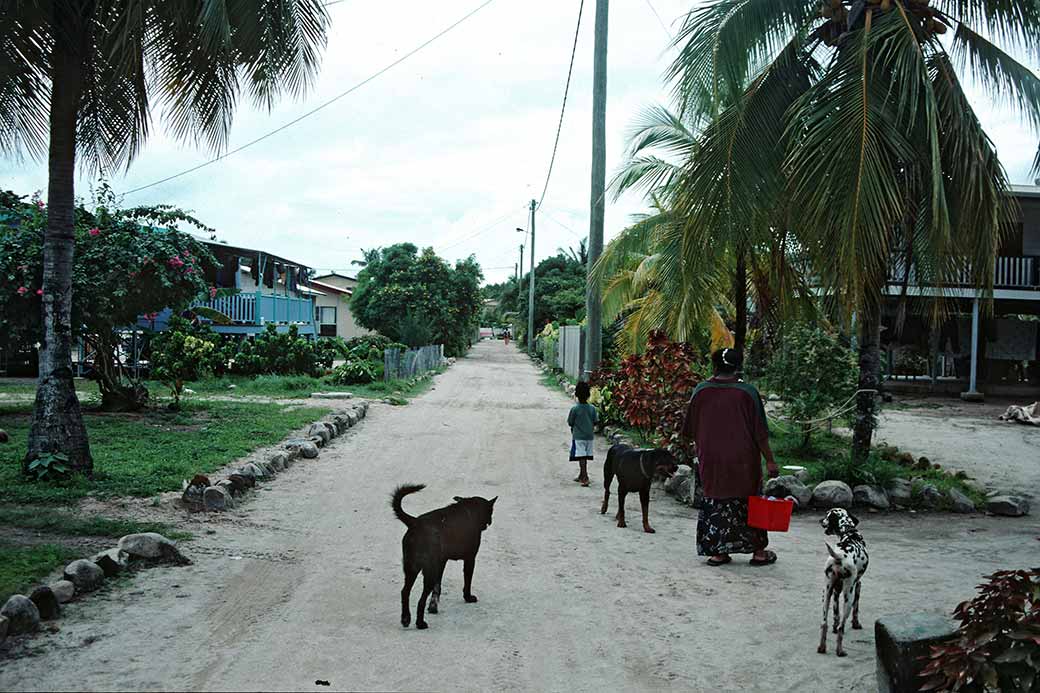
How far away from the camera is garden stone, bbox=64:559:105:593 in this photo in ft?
18.7

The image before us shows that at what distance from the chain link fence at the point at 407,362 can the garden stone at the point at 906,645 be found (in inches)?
910

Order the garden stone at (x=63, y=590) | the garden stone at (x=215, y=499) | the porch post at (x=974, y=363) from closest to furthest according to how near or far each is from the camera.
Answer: the garden stone at (x=63, y=590) < the garden stone at (x=215, y=499) < the porch post at (x=974, y=363)

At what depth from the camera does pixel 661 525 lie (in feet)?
28.3

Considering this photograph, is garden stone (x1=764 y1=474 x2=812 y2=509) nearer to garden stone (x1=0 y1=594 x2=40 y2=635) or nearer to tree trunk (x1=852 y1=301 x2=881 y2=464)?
tree trunk (x1=852 y1=301 x2=881 y2=464)

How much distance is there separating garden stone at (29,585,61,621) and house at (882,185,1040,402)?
22.6m

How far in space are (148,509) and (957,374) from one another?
29.9 meters

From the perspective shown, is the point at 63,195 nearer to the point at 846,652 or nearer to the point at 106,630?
the point at 106,630

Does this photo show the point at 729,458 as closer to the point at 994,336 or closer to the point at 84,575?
the point at 84,575

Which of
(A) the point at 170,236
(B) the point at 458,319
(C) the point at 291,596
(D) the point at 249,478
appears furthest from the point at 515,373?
(C) the point at 291,596

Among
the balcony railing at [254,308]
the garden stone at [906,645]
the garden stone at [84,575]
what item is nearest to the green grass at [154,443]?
the garden stone at [84,575]

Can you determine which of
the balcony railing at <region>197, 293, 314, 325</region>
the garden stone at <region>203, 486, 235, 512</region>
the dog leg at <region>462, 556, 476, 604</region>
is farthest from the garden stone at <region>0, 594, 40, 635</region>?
the balcony railing at <region>197, 293, 314, 325</region>

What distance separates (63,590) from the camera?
546cm

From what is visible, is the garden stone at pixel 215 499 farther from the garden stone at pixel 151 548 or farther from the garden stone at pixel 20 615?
the garden stone at pixel 20 615

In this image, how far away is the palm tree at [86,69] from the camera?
8641 mm
